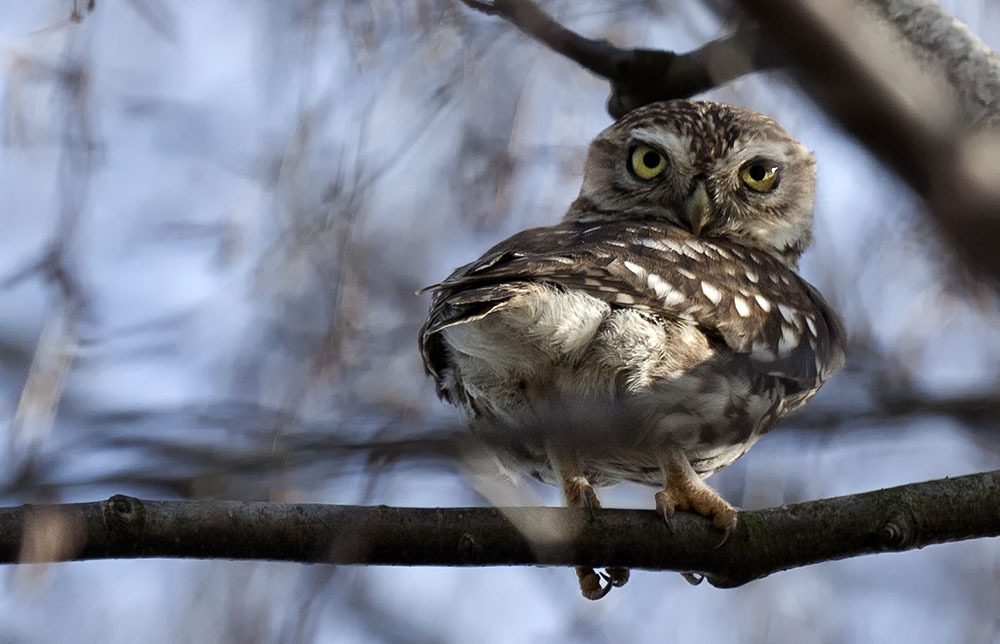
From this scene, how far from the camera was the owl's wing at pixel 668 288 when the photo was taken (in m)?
2.73

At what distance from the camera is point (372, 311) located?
267 centimetres

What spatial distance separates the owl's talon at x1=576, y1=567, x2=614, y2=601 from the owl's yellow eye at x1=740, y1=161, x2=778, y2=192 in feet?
5.40

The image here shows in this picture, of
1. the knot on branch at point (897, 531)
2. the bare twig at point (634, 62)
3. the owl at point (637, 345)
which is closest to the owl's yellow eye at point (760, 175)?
the owl at point (637, 345)

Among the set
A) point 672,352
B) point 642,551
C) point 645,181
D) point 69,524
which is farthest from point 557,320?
point 645,181

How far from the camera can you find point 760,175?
163 inches

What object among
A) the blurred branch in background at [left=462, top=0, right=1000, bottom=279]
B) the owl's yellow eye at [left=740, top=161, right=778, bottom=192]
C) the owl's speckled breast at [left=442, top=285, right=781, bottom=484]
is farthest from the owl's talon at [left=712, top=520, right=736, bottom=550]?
the owl's yellow eye at [left=740, top=161, right=778, bottom=192]

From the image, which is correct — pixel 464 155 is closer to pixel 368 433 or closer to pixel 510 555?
pixel 510 555

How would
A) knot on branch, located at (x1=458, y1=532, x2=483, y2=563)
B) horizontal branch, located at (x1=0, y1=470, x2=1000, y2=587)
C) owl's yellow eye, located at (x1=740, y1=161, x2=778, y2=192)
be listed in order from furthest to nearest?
owl's yellow eye, located at (x1=740, y1=161, x2=778, y2=192)
knot on branch, located at (x1=458, y1=532, x2=483, y2=563)
horizontal branch, located at (x1=0, y1=470, x2=1000, y2=587)

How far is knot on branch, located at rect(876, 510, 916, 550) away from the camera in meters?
2.42

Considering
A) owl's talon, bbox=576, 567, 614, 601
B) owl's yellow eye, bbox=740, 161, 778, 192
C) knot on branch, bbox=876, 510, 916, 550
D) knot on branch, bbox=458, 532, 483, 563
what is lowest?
owl's talon, bbox=576, 567, 614, 601

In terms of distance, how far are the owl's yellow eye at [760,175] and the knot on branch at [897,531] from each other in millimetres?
1909

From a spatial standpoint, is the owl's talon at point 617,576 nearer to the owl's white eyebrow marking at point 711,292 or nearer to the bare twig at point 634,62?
the owl's white eyebrow marking at point 711,292

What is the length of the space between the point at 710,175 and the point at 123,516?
8.52 ft

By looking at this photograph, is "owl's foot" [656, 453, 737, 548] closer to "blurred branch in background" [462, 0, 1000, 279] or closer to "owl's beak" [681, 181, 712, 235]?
"blurred branch in background" [462, 0, 1000, 279]
